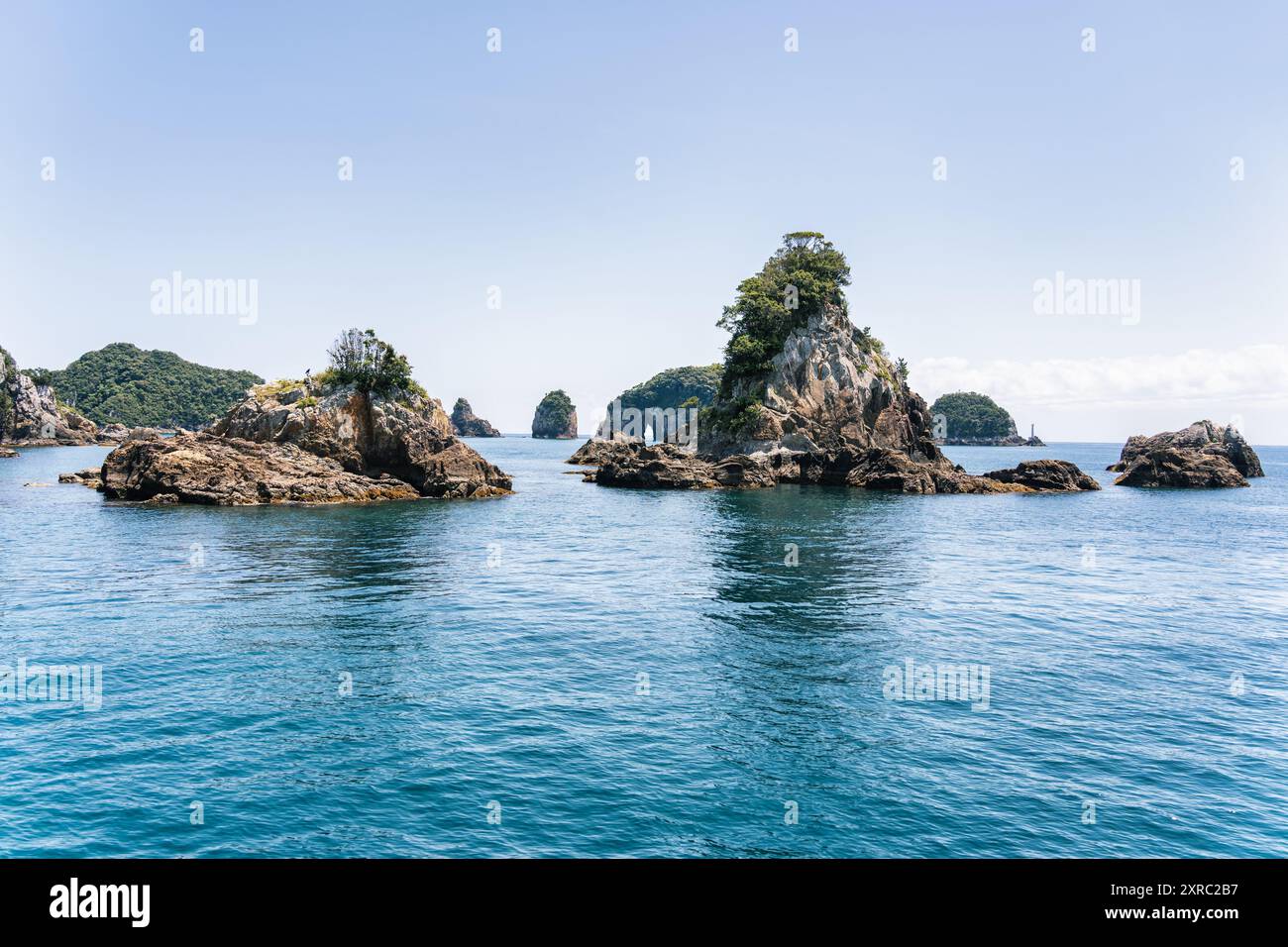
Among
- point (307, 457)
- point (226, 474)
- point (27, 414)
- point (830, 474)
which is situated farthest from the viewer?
point (27, 414)

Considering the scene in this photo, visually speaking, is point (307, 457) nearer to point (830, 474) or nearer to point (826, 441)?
point (830, 474)

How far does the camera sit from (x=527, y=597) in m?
38.8

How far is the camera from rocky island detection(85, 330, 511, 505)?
72.9 metres

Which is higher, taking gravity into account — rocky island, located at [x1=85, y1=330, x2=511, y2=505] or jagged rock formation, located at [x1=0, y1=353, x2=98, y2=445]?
jagged rock formation, located at [x1=0, y1=353, x2=98, y2=445]

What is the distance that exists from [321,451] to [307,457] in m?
2.68

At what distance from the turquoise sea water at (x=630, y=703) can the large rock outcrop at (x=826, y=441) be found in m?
49.7

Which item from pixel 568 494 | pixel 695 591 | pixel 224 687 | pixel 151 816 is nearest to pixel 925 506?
pixel 568 494

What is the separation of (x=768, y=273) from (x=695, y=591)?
337 feet

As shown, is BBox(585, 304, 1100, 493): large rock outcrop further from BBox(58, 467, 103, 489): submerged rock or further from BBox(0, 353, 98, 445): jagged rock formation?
BBox(0, 353, 98, 445): jagged rock formation

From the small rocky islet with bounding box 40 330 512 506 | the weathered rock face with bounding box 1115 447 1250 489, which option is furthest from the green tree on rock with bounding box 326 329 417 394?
the weathered rock face with bounding box 1115 447 1250 489

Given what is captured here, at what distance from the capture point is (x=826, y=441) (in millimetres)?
118312

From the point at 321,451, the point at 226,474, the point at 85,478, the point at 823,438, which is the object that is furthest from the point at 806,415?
the point at 85,478

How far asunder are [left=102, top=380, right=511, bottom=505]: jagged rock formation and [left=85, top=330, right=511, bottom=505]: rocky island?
0.10 meters

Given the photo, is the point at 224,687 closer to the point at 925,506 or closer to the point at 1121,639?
the point at 1121,639
